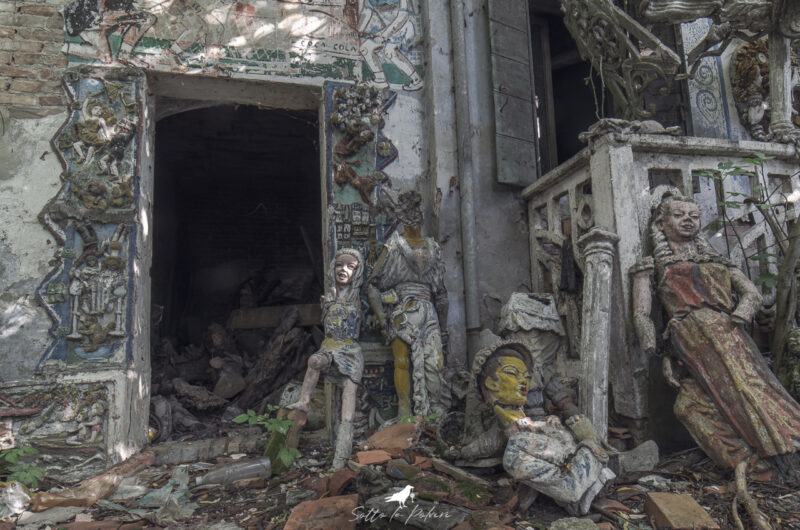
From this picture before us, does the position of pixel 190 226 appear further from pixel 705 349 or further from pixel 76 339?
pixel 705 349

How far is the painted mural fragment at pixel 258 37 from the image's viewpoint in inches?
195

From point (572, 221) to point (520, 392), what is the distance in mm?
1946

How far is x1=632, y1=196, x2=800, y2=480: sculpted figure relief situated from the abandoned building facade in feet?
0.62

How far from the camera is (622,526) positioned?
2709 mm

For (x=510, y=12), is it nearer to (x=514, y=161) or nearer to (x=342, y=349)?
(x=514, y=161)

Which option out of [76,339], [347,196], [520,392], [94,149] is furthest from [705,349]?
[94,149]

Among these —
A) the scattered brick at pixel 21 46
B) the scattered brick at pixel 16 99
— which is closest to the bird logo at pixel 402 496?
the scattered brick at pixel 16 99

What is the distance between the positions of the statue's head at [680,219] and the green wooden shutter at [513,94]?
73.7 inches

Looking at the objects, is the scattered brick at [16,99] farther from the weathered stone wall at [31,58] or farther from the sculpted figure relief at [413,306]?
the sculpted figure relief at [413,306]

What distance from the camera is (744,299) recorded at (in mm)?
3604

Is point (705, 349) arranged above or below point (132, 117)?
below

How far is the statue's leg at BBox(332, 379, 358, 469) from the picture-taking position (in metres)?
3.99

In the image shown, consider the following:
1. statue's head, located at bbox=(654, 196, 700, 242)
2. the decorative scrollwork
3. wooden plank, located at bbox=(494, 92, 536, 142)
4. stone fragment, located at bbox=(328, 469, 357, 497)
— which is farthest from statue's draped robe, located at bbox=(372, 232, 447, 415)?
the decorative scrollwork

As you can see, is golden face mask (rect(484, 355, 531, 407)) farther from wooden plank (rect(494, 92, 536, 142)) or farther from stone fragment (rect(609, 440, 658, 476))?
wooden plank (rect(494, 92, 536, 142))
